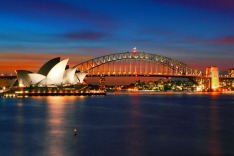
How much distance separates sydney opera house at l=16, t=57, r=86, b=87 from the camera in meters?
74.6

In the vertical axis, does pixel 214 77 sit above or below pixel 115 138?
above

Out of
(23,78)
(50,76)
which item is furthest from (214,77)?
(23,78)

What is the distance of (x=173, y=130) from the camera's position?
25125 millimetres

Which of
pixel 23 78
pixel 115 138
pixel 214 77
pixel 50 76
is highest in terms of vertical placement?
pixel 214 77

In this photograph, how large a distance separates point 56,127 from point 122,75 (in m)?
64.5

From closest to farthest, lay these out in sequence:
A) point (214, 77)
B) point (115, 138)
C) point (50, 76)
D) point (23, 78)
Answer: point (115, 138), point (50, 76), point (23, 78), point (214, 77)

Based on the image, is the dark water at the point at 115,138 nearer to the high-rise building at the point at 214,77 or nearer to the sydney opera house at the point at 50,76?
the sydney opera house at the point at 50,76

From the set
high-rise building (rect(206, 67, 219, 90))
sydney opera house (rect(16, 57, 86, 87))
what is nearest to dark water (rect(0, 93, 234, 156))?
sydney opera house (rect(16, 57, 86, 87))

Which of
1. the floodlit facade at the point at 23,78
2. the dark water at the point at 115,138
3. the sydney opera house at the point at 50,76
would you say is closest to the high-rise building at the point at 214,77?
the sydney opera house at the point at 50,76

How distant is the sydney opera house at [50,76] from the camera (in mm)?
74625

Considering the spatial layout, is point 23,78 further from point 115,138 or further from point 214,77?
point 115,138

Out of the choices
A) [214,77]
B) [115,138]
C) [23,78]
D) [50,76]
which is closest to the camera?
[115,138]

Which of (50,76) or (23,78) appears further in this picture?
(23,78)

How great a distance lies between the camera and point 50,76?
76.0 metres
